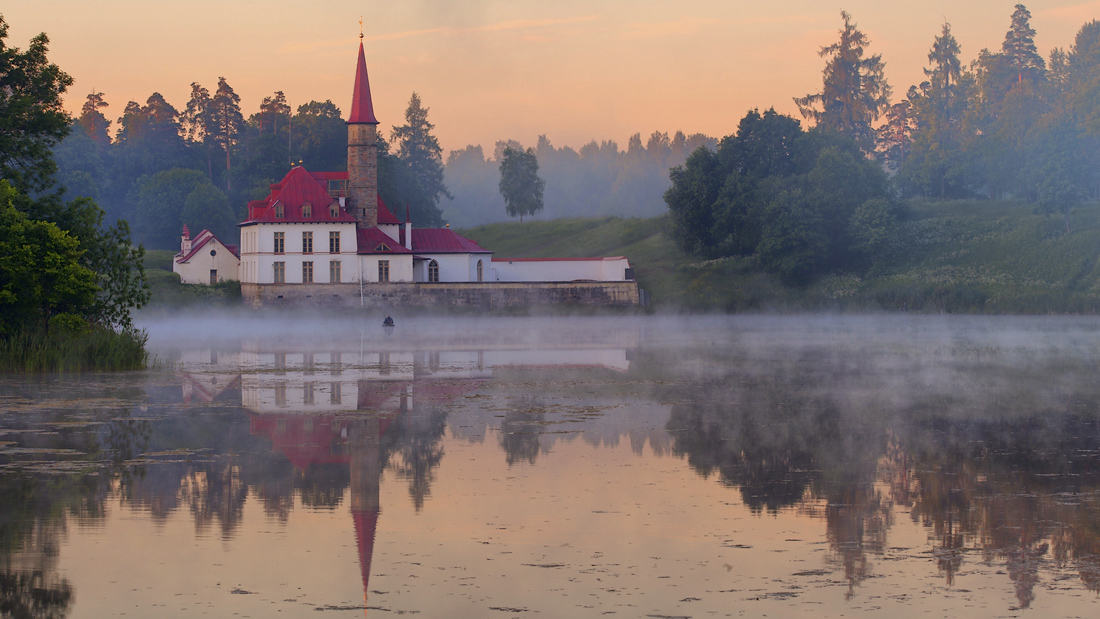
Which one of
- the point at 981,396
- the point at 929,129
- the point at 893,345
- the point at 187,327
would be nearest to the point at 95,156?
the point at 187,327

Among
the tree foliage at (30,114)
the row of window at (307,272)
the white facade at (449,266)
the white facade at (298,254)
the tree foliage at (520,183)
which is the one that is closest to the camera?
the tree foliage at (30,114)

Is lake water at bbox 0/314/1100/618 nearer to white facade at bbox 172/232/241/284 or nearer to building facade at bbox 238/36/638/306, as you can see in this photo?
building facade at bbox 238/36/638/306

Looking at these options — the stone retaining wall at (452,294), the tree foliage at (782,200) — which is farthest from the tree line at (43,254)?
the tree foliage at (782,200)

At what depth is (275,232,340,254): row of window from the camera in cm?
7856

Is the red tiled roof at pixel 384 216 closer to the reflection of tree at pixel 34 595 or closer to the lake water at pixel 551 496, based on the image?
the lake water at pixel 551 496

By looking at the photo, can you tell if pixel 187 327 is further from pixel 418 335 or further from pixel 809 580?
pixel 809 580

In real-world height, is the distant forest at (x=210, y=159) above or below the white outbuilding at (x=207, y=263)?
above

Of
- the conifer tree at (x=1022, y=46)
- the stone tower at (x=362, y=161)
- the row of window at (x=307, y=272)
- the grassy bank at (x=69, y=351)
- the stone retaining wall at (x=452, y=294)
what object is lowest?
the grassy bank at (x=69, y=351)

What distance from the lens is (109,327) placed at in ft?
104

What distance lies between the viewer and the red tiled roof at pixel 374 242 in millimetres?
79125

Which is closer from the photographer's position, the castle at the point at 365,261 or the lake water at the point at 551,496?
the lake water at the point at 551,496

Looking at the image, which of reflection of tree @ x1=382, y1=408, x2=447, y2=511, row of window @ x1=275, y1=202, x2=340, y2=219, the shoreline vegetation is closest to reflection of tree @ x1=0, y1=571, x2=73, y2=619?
reflection of tree @ x1=382, y1=408, x2=447, y2=511

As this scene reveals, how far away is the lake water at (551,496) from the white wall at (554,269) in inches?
2251

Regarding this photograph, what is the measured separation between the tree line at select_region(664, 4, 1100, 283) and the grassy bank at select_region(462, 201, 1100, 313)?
5.48 ft
